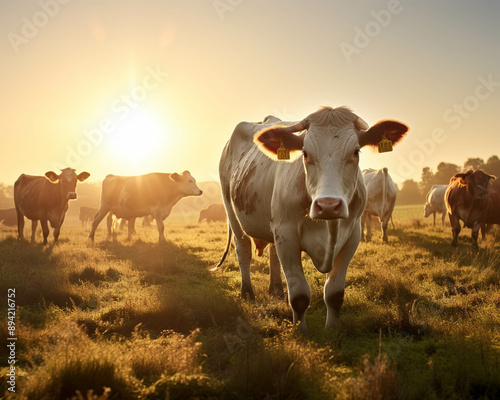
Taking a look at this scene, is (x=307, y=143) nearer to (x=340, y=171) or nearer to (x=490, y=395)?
(x=340, y=171)

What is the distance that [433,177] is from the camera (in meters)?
73.6

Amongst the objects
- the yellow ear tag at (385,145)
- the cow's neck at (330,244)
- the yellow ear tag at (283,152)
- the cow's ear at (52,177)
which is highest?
the cow's ear at (52,177)

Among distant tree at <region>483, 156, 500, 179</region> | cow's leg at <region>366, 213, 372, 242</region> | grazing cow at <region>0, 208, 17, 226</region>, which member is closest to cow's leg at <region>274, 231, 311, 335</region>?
cow's leg at <region>366, 213, 372, 242</region>

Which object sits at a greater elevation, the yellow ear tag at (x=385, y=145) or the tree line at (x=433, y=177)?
the tree line at (x=433, y=177)

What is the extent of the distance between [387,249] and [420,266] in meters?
2.72

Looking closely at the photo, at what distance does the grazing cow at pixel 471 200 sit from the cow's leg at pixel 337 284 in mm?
8379

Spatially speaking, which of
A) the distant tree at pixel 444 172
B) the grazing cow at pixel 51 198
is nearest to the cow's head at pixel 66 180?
the grazing cow at pixel 51 198

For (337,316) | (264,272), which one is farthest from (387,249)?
(337,316)

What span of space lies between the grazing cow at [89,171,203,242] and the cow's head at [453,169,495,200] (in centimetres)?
1079

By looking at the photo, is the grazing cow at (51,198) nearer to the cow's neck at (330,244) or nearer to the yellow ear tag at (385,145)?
the cow's neck at (330,244)

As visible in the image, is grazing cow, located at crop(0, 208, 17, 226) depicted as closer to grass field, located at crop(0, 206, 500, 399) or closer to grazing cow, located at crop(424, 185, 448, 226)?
grass field, located at crop(0, 206, 500, 399)

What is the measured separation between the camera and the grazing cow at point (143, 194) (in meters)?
16.8

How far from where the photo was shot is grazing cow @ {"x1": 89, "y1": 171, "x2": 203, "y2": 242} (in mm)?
16750

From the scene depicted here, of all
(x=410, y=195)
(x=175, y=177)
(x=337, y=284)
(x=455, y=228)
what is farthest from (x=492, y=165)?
(x=337, y=284)
